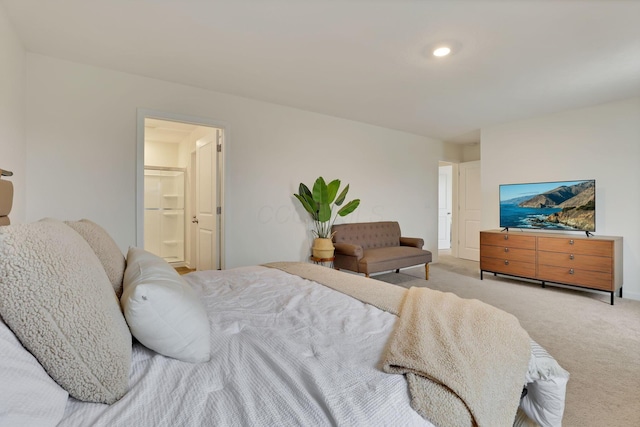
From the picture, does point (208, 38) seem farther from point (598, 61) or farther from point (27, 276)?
point (598, 61)

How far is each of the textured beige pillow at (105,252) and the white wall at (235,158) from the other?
1929 mm

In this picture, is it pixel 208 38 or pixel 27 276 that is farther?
pixel 208 38

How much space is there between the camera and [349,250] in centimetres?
403

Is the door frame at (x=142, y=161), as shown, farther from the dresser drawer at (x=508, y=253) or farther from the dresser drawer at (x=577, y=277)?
the dresser drawer at (x=577, y=277)

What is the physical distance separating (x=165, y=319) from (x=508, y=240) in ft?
14.9

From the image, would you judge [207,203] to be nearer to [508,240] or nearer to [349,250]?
[349,250]

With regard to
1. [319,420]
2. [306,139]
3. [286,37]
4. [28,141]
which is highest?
[286,37]

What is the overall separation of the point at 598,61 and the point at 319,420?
366 cm

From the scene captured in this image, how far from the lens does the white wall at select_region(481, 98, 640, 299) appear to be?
3.72 meters

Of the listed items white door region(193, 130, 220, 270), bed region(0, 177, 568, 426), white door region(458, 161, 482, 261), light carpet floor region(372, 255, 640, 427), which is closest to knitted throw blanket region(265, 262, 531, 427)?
bed region(0, 177, 568, 426)

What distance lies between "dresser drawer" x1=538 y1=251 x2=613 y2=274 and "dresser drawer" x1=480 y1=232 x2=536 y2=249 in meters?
0.17

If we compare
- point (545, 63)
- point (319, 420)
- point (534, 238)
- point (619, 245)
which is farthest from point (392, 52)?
point (619, 245)

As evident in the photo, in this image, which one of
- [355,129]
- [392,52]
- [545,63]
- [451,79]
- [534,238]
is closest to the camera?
[392,52]

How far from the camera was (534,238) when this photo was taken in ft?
13.2
